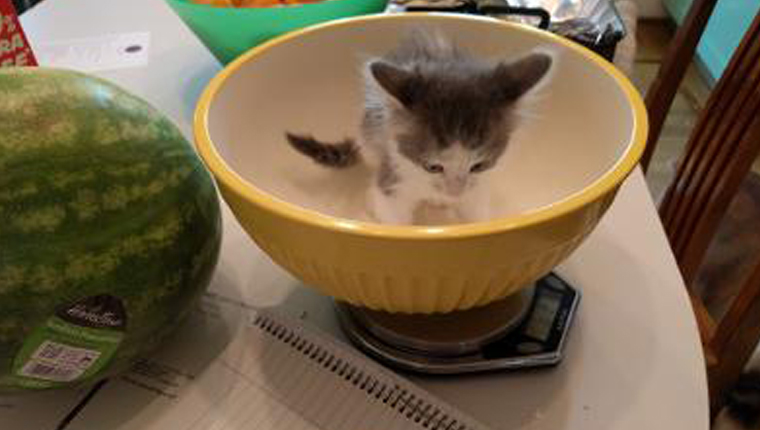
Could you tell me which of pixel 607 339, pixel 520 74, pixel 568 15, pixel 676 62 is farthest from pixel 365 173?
pixel 676 62

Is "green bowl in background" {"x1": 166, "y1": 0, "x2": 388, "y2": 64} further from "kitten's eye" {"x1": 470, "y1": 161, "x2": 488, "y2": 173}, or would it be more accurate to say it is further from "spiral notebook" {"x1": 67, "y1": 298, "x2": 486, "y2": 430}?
"spiral notebook" {"x1": 67, "y1": 298, "x2": 486, "y2": 430}

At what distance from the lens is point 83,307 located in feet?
1.46

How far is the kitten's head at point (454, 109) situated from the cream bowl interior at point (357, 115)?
32mm

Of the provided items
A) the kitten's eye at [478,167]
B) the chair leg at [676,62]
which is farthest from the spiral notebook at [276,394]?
the chair leg at [676,62]

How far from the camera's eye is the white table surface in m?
0.50

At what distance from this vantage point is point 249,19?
30.7 inches

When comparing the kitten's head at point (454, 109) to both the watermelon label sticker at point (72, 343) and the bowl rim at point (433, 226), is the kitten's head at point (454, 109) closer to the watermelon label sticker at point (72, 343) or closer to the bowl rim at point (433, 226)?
the bowl rim at point (433, 226)

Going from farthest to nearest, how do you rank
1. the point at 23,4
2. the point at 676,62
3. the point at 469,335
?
1. the point at 23,4
2. the point at 676,62
3. the point at 469,335

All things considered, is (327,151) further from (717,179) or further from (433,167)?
(717,179)

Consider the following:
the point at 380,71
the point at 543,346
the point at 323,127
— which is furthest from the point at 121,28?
the point at 543,346

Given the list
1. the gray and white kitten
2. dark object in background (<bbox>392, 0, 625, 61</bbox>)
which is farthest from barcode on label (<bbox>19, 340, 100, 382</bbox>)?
dark object in background (<bbox>392, 0, 625, 61</bbox>)

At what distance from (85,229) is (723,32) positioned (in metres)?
2.00

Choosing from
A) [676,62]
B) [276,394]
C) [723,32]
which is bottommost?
[723,32]

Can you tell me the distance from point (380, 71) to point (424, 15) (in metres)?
0.10
